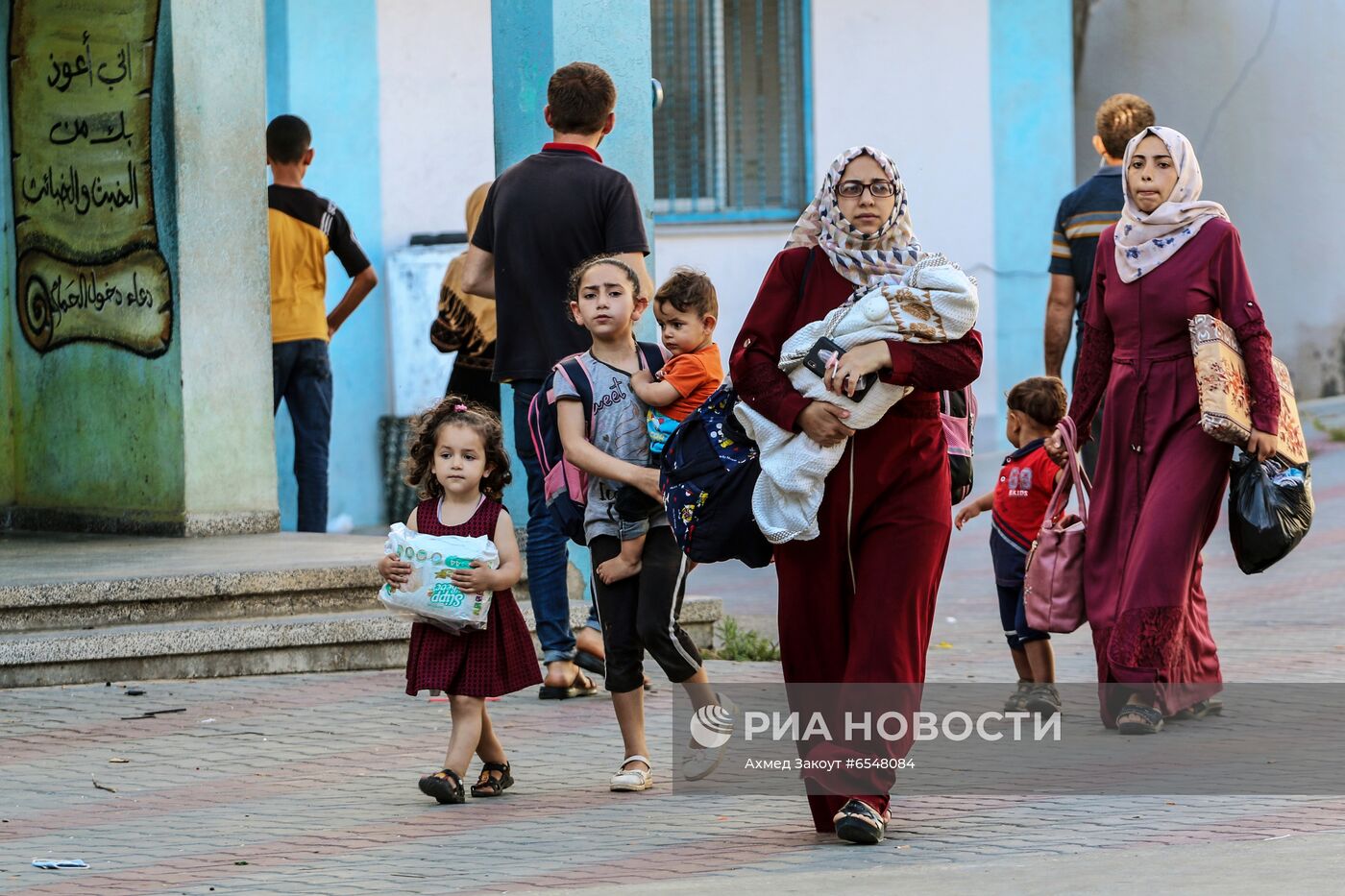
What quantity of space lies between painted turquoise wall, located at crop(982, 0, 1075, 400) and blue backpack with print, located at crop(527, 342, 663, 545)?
9.34m

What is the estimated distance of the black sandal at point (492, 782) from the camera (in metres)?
6.11

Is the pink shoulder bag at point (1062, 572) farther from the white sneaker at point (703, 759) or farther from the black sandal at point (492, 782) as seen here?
the black sandal at point (492, 782)

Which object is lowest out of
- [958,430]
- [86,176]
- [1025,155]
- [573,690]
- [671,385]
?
[573,690]

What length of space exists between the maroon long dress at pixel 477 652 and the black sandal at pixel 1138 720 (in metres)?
2.06

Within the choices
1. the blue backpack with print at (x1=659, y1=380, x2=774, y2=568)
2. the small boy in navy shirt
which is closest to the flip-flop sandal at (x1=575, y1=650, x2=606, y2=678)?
the small boy in navy shirt

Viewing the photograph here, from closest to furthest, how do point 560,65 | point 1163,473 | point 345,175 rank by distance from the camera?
point 1163,473 → point 560,65 → point 345,175

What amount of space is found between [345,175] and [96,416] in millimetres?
3148

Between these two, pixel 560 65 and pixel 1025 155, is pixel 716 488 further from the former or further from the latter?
pixel 1025 155

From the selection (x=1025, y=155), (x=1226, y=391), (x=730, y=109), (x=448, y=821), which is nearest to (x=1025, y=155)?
(x=1025, y=155)

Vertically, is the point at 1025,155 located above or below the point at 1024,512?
above

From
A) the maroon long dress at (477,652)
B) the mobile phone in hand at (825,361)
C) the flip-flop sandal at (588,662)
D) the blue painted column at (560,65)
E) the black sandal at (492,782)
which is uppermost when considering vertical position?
the blue painted column at (560,65)

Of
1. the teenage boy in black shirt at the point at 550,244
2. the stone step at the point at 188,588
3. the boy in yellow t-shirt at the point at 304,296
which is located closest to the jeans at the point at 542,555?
the teenage boy in black shirt at the point at 550,244

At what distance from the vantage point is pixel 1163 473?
23.4 ft

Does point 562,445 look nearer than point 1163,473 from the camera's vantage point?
Yes
